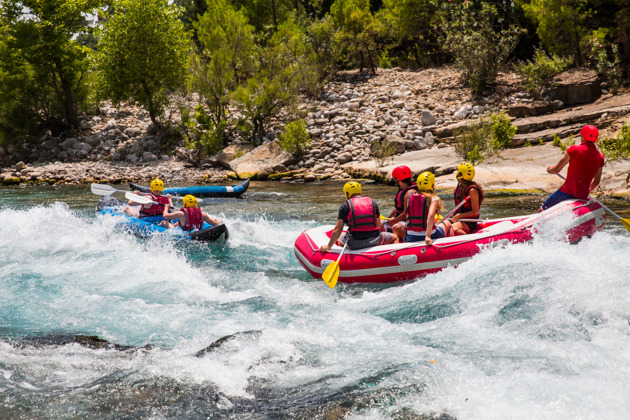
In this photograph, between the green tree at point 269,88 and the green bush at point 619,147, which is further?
the green tree at point 269,88

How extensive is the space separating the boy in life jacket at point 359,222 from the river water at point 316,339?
598 millimetres

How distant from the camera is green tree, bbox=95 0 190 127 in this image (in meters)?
21.8

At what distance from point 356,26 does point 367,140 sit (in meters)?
9.94

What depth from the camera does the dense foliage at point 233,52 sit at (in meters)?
20.8

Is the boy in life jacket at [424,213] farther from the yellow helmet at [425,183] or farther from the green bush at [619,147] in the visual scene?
the green bush at [619,147]

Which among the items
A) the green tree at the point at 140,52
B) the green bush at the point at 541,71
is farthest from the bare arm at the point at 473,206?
the green tree at the point at 140,52

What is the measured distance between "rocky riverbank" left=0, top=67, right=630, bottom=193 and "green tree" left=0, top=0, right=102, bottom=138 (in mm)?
1642

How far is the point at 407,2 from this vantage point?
2650 cm

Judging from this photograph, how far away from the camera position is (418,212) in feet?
19.6

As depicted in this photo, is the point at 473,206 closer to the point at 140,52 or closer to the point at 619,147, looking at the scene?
the point at 619,147

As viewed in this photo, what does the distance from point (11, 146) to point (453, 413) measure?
2904 cm

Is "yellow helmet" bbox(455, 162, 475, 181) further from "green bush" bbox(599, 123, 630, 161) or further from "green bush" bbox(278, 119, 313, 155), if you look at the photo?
"green bush" bbox(278, 119, 313, 155)

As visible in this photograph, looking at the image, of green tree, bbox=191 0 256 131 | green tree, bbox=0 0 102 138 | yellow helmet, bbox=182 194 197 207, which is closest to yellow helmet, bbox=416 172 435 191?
yellow helmet, bbox=182 194 197 207

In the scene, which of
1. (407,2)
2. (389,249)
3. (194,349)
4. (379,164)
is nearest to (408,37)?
(407,2)
